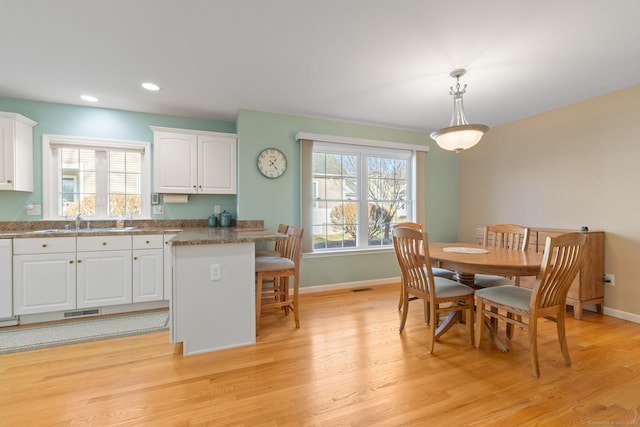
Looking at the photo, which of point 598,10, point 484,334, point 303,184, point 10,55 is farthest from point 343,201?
point 10,55

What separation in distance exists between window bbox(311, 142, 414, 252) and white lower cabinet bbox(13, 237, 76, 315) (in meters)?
2.67

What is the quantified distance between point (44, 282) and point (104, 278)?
48 centimetres

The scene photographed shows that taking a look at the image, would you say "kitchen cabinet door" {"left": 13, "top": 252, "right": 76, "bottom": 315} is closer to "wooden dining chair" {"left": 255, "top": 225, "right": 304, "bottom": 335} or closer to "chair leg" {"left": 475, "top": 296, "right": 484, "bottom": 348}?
"wooden dining chair" {"left": 255, "top": 225, "right": 304, "bottom": 335}

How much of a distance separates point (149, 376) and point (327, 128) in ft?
10.7

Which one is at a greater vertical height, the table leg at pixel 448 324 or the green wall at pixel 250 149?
the green wall at pixel 250 149

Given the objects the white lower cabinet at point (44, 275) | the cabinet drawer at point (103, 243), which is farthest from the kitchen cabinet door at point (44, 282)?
the cabinet drawer at point (103, 243)

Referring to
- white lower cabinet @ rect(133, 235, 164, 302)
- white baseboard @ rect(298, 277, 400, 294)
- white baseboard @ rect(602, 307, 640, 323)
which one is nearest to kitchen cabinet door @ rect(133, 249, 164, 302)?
white lower cabinet @ rect(133, 235, 164, 302)

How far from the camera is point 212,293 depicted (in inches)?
85.8

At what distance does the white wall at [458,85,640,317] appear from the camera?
9.12ft

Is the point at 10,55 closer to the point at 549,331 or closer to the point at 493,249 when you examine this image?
the point at 493,249

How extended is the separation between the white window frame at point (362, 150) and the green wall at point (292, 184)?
10 centimetres

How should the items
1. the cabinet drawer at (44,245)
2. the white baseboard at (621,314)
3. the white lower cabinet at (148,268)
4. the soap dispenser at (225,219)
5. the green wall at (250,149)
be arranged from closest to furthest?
the cabinet drawer at (44,245), the white baseboard at (621,314), the white lower cabinet at (148,268), the green wall at (250,149), the soap dispenser at (225,219)

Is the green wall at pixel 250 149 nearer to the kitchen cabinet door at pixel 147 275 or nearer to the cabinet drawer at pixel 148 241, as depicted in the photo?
the cabinet drawer at pixel 148 241

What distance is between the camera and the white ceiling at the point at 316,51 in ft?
5.65
